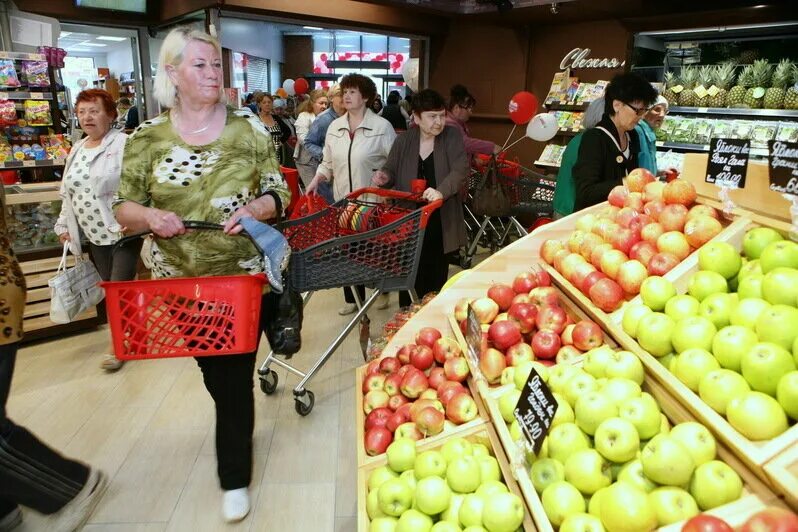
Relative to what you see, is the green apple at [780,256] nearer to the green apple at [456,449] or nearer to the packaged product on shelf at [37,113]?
the green apple at [456,449]

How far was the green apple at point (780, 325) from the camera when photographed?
3.59 feet

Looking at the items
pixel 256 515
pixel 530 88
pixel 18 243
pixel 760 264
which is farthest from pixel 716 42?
pixel 18 243

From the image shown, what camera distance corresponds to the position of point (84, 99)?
338 centimetres

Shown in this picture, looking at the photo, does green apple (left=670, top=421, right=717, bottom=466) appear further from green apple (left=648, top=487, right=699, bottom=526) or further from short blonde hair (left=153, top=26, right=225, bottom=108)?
short blonde hair (left=153, top=26, right=225, bottom=108)

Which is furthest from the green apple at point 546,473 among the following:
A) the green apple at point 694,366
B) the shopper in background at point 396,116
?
the shopper in background at point 396,116

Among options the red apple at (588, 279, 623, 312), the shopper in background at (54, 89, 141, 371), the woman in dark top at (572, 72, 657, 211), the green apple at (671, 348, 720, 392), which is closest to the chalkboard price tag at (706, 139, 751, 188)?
the red apple at (588, 279, 623, 312)

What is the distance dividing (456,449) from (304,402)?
64.6 inches

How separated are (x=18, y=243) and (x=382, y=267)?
112 inches

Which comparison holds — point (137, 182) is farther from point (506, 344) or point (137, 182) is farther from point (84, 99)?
point (84, 99)

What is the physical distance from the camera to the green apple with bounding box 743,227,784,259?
1.40 metres

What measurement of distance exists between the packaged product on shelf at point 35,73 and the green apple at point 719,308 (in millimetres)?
5231

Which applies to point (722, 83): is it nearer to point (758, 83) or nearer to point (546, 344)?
point (758, 83)

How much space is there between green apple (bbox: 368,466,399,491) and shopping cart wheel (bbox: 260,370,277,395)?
169 cm

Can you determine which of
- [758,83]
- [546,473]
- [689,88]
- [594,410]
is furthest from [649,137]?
[546,473]
